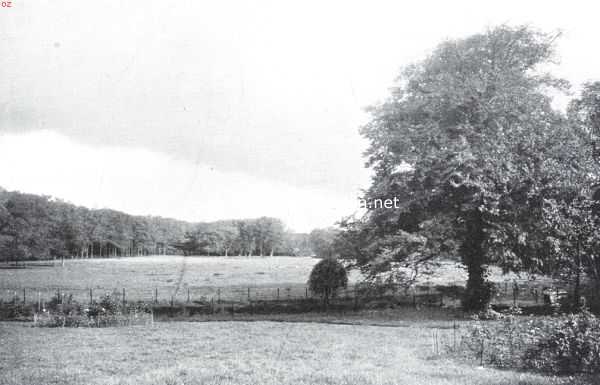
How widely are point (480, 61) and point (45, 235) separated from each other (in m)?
65.7

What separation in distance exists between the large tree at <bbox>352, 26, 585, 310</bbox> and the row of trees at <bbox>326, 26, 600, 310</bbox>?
0.05m

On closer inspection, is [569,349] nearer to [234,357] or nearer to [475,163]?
[234,357]

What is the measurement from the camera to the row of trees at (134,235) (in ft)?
239

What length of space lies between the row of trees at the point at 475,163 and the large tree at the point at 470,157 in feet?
0.17

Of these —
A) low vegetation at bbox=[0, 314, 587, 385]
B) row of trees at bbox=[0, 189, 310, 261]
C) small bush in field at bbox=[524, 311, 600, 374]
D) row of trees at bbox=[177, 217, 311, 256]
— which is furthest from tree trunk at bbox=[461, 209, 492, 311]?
row of trees at bbox=[177, 217, 311, 256]

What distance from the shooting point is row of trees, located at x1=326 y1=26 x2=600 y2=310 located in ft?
73.3

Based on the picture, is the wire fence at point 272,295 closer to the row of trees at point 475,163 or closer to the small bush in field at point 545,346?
the row of trees at point 475,163

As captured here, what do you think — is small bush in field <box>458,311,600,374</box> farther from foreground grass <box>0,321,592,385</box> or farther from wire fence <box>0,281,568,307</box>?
wire fence <box>0,281,568,307</box>

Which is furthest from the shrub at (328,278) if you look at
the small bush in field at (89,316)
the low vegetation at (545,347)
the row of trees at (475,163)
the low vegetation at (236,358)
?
the low vegetation at (545,347)

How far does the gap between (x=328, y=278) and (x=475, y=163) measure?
453 inches

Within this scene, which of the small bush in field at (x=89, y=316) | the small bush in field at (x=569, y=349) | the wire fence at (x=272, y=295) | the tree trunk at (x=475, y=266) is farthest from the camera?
the wire fence at (x=272, y=295)

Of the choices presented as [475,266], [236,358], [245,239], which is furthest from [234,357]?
[245,239]

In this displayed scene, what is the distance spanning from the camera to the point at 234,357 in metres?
13.7

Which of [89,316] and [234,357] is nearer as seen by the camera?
[234,357]
